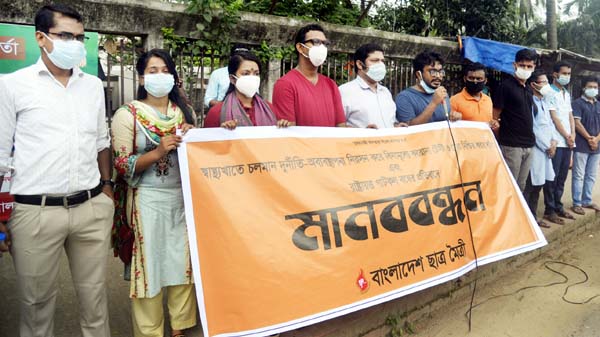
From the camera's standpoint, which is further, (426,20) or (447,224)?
(426,20)

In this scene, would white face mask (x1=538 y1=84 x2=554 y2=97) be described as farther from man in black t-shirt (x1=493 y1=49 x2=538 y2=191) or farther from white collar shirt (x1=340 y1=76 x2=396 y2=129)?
white collar shirt (x1=340 y1=76 x2=396 y2=129)

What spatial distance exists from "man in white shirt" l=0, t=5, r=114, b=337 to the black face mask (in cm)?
323

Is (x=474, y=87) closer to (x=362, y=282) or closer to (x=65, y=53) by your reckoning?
(x=362, y=282)

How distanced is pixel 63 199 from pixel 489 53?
6111 mm

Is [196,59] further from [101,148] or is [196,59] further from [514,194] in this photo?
[514,194]

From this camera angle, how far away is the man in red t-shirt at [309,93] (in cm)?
296

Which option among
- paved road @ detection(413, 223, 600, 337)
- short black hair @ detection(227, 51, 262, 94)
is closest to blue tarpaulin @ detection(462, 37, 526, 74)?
paved road @ detection(413, 223, 600, 337)

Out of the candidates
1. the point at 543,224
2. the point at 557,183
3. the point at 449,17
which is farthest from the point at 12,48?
the point at 449,17

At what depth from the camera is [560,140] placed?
4953mm

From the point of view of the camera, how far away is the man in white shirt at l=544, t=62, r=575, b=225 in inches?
194

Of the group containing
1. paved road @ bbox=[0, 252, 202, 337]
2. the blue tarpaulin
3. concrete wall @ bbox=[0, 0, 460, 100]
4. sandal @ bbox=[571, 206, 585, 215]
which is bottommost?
paved road @ bbox=[0, 252, 202, 337]

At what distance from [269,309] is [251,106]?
1.19 m

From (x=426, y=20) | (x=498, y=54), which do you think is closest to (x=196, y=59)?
(x=498, y=54)

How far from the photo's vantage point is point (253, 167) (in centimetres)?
232
